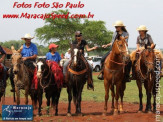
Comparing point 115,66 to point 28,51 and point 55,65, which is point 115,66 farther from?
point 28,51

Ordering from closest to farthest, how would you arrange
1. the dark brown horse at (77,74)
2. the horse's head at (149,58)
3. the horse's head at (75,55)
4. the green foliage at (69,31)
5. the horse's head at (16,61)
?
the horse's head at (75,55)
the horse's head at (16,61)
the dark brown horse at (77,74)
the horse's head at (149,58)
the green foliage at (69,31)

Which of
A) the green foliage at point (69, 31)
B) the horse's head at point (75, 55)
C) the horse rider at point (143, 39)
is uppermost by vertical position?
the green foliage at point (69, 31)

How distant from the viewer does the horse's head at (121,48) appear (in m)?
11.9

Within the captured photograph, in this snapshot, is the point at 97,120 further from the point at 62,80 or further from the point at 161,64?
the point at 161,64

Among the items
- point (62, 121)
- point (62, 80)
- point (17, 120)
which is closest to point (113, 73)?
point (62, 80)

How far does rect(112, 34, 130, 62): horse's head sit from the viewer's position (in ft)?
39.2

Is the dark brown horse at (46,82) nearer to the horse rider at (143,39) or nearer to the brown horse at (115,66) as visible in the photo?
the brown horse at (115,66)

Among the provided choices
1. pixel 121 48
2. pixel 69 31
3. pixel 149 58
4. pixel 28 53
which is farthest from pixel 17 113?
pixel 69 31

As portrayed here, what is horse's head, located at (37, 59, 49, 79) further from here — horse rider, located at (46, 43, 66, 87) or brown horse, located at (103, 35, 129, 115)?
brown horse, located at (103, 35, 129, 115)

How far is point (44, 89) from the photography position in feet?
41.4

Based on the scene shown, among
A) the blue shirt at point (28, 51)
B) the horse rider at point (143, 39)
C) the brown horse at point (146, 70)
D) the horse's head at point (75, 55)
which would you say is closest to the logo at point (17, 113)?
the horse's head at point (75, 55)

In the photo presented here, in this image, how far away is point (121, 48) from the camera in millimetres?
12125

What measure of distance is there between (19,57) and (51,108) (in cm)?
222

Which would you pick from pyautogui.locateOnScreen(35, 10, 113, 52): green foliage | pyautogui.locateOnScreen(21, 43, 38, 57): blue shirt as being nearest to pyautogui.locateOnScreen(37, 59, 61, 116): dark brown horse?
pyautogui.locateOnScreen(21, 43, 38, 57): blue shirt
